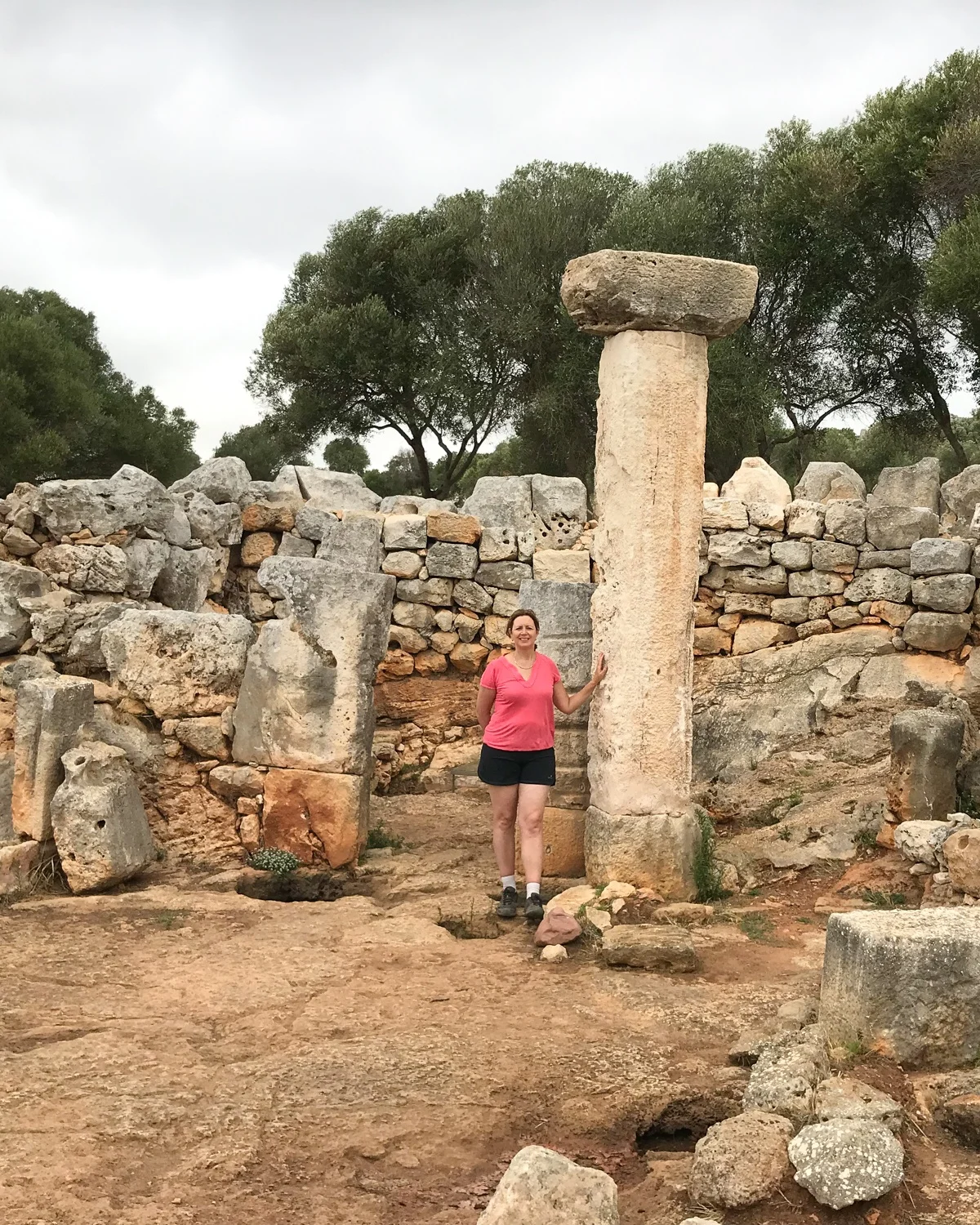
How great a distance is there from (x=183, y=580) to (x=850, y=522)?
6.05 meters

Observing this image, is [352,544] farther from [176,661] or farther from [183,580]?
[176,661]

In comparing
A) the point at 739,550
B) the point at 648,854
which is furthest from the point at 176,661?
the point at 739,550

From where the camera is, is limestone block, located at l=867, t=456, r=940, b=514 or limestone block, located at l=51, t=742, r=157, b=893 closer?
limestone block, located at l=51, t=742, r=157, b=893

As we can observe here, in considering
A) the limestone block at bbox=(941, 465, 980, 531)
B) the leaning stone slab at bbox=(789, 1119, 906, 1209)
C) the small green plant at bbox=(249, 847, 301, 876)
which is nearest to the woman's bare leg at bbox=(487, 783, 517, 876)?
the small green plant at bbox=(249, 847, 301, 876)

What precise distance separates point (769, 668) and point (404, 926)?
571cm

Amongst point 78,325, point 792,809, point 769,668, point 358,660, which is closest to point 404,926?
point 358,660

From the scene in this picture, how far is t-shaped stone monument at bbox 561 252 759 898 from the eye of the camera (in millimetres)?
5988

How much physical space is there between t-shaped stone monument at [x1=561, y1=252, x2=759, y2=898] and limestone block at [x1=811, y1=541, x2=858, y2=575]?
4.85m

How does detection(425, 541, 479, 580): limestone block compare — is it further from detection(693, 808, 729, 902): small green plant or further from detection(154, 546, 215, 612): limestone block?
detection(693, 808, 729, 902): small green plant

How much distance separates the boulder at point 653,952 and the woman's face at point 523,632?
5.34ft

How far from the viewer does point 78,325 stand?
2442 centimetres

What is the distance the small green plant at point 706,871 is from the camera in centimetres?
612

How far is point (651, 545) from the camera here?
19.7ft

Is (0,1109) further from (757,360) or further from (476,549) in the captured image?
(757,360)
